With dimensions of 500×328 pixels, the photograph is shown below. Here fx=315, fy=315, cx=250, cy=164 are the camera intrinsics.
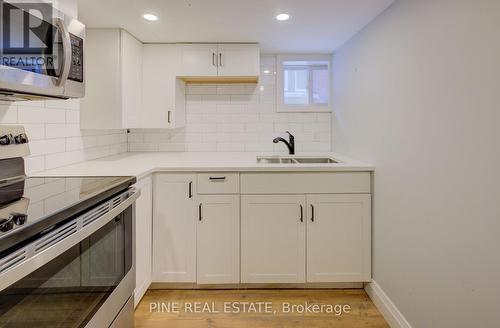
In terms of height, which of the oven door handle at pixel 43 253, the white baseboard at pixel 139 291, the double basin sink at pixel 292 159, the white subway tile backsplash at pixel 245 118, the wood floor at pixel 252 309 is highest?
the white subway tile backsplash at pixel 245 118

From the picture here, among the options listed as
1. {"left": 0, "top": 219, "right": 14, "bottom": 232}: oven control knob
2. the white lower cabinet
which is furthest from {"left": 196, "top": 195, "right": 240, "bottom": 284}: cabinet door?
{"left": 0, "top": 219, "right": 14, "bottom": 232}: oven control knob

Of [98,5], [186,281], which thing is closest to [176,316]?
[186,281]

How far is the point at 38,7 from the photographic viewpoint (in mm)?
1177

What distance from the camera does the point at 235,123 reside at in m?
3.13

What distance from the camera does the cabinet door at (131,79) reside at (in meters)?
2.37

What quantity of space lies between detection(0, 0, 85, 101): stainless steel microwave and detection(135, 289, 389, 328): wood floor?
1.45 metres

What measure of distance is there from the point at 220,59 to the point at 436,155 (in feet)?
6.15

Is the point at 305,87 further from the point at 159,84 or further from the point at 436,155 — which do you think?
the point at 436,155

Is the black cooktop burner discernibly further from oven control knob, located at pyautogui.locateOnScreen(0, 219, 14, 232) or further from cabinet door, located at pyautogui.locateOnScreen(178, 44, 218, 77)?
cabinet door, located at pyautogui.locateOnScreen(178, 44, 218, 77)

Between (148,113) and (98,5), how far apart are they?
97cm

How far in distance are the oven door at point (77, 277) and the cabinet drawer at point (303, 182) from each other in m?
0.88

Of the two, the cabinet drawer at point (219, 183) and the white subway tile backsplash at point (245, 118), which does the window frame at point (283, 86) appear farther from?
the cabinet drawer at point (219, 183)

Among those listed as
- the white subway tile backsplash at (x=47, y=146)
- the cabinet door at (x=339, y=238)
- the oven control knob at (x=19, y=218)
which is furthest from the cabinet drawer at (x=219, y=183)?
the oven control knob at (x=19, y=218)

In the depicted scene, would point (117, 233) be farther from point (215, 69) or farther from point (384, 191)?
point (215, 69)
